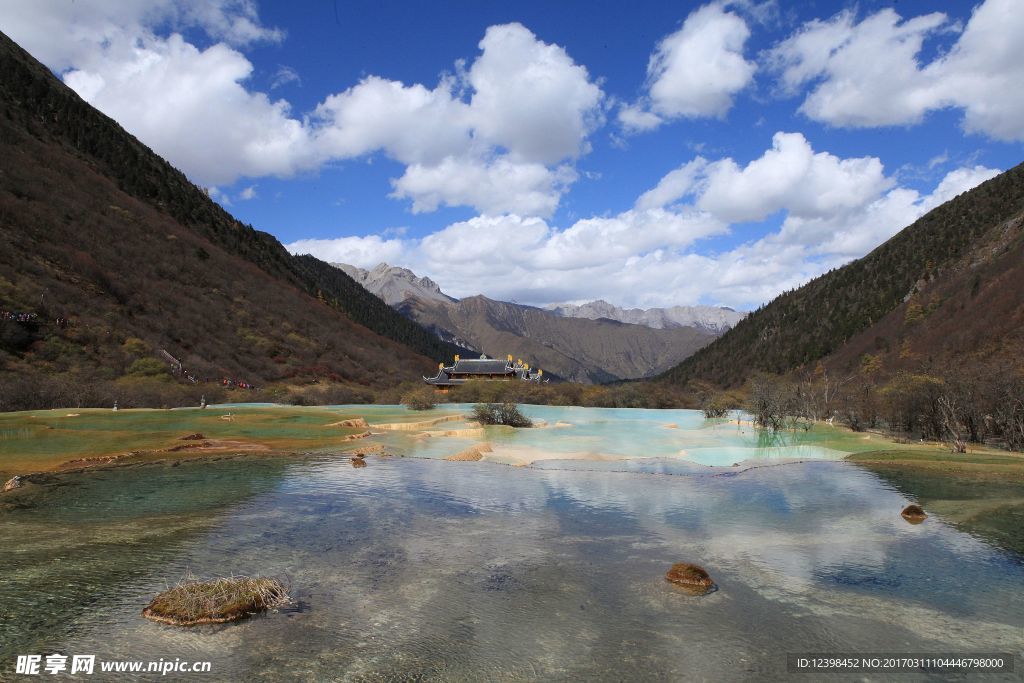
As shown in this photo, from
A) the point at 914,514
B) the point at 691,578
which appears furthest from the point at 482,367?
the point at 691,578

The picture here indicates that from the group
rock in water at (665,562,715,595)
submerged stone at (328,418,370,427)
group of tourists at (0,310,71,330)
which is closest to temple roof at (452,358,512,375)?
group of tourists at (0,310,71,330)

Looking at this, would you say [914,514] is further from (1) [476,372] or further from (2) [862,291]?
(2) [862,291]

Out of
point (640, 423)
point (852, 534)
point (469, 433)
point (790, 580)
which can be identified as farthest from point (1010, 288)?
point (790, 580)

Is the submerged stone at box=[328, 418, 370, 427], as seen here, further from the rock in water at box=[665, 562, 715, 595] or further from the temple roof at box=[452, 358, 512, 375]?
the temple roof at box=[452, 358, 512, 375]

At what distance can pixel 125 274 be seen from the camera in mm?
64312

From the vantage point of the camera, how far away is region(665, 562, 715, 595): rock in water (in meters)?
9.84

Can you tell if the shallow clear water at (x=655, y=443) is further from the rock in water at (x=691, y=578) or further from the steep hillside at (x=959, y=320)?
the steep hillside at (x=959, y=320)

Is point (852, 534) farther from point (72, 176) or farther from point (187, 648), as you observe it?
point (72, 176)

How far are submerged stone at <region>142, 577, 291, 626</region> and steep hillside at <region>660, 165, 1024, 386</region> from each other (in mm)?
80615

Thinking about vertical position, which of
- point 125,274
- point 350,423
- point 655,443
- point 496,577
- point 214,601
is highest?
point 125,274

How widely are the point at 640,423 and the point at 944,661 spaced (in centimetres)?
Result: 3729

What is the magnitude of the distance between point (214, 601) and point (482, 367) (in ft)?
266

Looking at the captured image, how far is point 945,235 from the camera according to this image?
102m

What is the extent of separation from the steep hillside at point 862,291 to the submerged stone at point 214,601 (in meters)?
80.6
